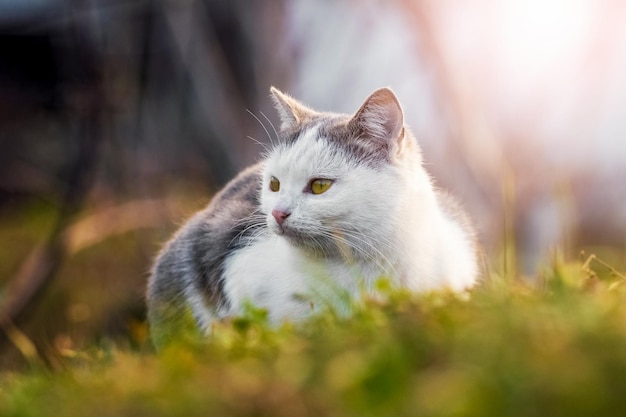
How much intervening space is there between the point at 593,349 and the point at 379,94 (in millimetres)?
1671

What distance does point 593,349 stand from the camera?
911 mm

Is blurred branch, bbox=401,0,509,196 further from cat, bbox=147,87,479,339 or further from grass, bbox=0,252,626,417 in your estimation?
grass, bbox=0,252,626,417

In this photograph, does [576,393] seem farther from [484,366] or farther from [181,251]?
[181,251]

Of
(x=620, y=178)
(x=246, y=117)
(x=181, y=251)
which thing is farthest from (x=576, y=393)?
(x=620, y=178)

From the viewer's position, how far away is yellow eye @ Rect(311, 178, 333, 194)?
2.49m

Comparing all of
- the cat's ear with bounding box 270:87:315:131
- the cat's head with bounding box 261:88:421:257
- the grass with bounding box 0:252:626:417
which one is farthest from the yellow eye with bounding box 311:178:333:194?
the grass with bounding box 0:252:626:417

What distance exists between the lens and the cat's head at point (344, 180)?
2.43m

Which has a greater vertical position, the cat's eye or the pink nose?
the cat's eye

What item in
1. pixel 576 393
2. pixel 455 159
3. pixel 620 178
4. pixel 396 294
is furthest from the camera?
pixel 620 178

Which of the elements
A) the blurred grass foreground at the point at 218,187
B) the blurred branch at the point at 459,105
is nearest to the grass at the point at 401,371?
the blurred grass foreground at the point at 218,187

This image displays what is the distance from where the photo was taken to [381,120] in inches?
101

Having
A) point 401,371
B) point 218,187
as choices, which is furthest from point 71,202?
point 401,371

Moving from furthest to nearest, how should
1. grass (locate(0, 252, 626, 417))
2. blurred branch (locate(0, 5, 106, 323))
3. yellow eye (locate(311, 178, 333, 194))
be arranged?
1. blurred branch (locate(0, 5, 106, 323))
2. yellow eye (locate(311, 178, 333, 194))
3. grass (locate(0, 252, 626, 417))

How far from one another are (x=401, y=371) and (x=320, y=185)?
1.58 meters
